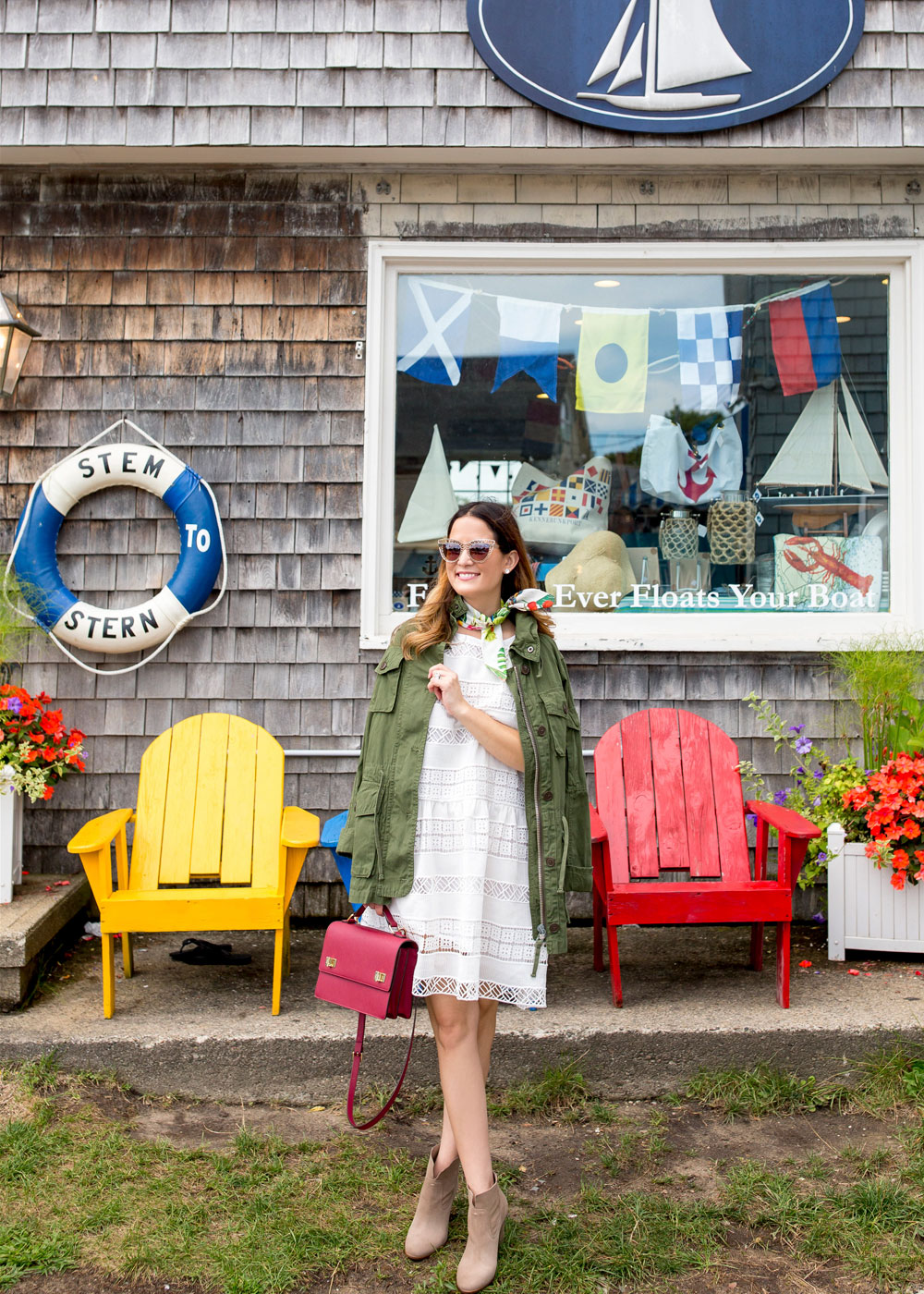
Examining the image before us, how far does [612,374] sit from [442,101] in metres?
1.24

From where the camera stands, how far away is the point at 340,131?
13.0 ft

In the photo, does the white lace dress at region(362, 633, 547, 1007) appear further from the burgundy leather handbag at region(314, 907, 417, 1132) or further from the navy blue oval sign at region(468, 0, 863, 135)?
the navy blue oval sign at region(468, 0, 863, 135)

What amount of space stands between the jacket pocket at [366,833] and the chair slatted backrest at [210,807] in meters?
1.26

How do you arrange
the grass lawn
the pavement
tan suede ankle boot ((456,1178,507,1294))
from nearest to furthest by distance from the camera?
tan suede ankle boot ((456,1178,507,1294)) → the grass lawn → the pavement

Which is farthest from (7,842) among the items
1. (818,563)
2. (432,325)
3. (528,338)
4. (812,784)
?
(818,563)

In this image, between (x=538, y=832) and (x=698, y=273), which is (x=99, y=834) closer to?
(x=538, y=832)

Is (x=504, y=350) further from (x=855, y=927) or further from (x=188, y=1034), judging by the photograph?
(x=188, y=1034)

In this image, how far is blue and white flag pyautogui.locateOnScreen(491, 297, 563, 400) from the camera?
4371 millimetres

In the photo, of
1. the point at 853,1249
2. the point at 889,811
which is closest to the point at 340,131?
the point at 889,811

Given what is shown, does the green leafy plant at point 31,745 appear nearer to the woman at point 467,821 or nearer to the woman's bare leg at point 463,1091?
the woman at point 467,821

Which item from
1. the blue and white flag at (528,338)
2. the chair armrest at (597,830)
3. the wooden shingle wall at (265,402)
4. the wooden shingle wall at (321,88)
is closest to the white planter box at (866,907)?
the wooden shingle wall at (265,402)

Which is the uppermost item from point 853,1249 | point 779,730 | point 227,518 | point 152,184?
point 152,184

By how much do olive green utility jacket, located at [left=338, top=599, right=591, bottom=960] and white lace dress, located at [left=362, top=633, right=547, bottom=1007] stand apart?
35mm

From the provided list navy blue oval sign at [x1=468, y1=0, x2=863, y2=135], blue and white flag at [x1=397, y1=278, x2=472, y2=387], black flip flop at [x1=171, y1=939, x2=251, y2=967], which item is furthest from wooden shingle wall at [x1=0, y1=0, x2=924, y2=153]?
black flip flop at [x1=171, y1=939, x2=251, y2=967]
